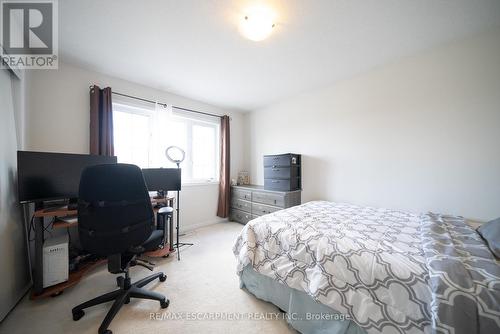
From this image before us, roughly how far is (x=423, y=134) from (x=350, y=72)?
3.92 feet

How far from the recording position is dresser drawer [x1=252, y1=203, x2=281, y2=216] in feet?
10.0

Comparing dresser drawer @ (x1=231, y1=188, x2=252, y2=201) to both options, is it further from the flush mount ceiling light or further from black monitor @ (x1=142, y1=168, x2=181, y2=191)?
the flush mount ceiling light

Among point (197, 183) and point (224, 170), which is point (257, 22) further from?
point (197, 183)

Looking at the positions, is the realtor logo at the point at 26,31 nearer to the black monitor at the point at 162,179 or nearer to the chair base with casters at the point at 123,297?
the black monitor at the point at 162,179

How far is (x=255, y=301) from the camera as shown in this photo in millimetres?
1578

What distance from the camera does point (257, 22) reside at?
1.54 metres

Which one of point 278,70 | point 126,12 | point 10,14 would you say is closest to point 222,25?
point 126,12

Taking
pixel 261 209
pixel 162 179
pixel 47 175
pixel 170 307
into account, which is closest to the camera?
pixel 170 307

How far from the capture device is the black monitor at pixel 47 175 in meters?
1.61

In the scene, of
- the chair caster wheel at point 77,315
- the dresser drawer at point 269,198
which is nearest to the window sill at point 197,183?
the dresser drawer at point 269,198

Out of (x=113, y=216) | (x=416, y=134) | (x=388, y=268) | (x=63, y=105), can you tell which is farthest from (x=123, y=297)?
(x=416, y=134)

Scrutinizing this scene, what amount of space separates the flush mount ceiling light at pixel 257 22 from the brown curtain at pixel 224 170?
84.3 inches

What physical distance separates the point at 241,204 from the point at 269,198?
2.44 feet

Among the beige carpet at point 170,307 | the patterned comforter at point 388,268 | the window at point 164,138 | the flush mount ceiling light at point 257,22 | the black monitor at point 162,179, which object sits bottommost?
the beige carpet at point 170,307
